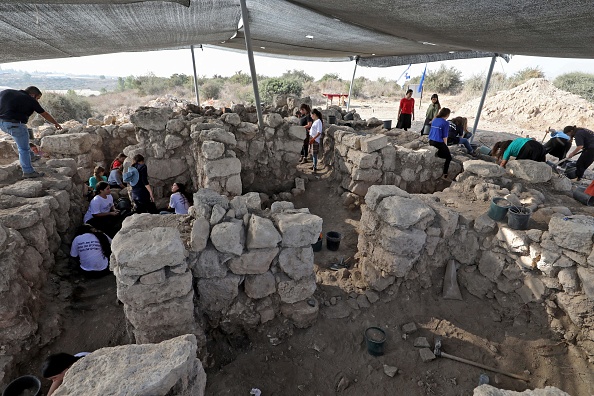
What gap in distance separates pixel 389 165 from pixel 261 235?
167 inches

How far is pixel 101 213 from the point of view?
213 inches

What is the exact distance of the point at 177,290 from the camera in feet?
10.5

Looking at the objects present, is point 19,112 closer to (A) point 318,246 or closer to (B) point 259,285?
(B) point 259,285

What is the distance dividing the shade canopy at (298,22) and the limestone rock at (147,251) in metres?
2.78

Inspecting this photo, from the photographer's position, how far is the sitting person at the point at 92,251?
454 cm

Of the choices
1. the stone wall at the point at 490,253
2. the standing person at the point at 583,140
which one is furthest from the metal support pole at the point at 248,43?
the standing person at the point at 583,140

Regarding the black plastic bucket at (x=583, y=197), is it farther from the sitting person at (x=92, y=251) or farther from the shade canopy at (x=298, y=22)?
the sitting person at (x=92, y=251)

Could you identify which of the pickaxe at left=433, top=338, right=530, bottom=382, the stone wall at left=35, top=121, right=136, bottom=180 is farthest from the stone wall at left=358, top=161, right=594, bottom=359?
the stone wall at left=35, top=121, right=136, bottom=180

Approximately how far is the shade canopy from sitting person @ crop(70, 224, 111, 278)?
2.91 metres

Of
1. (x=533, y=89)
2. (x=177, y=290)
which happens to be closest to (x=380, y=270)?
(x=177, y=290)

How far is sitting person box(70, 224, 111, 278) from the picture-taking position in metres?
4.54

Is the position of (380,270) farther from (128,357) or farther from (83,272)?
(83,272)

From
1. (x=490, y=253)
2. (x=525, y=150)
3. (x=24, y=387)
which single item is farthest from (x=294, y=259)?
(x=525, y=150)

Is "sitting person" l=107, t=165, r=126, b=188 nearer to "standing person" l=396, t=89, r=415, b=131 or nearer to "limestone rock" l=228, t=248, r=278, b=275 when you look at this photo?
"limestone rock" l=228, t=248, r=278, b=275
